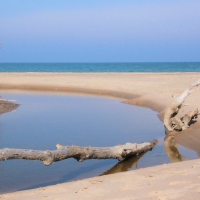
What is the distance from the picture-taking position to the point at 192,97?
20859 millimetres

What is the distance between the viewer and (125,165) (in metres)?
9.84

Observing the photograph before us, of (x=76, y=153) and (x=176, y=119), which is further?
(x=176, y=119)

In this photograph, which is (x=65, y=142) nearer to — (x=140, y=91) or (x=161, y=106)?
(x=161, y=106)

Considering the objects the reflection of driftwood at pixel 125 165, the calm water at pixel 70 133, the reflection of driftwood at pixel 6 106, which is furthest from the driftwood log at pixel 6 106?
the reflection of driftwood at pixel 125 165

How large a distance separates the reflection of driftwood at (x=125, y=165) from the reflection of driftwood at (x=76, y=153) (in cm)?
13

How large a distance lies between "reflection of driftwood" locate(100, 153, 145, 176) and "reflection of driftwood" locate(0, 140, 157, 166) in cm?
13

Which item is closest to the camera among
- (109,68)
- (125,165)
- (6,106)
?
(125,165)

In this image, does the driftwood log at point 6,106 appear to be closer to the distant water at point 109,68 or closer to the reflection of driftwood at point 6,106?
the reflection of driftwood at point 6,106

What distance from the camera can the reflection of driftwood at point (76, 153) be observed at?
24.8ft

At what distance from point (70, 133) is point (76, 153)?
17.0 feet

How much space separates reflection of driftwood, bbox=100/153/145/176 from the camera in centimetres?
940

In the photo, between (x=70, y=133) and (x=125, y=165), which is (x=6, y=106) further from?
(x=125, y=165)

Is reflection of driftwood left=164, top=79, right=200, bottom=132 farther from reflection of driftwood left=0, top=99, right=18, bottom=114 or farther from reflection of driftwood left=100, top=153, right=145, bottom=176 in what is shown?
reflection of driftwood left=0, top=99, right=18, bottom=114

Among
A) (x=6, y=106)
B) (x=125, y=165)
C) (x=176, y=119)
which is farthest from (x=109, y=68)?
(x=125, y=165)
